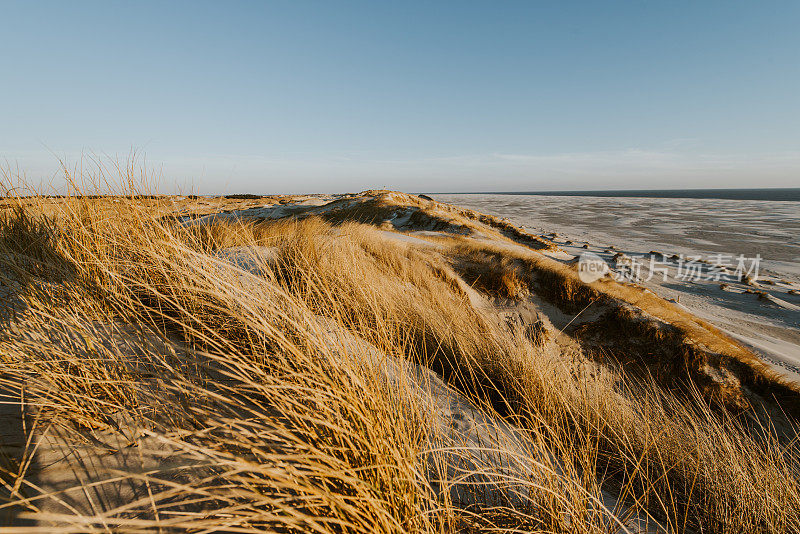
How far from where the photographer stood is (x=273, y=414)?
4.06 ft

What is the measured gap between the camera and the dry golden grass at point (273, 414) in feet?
2.81

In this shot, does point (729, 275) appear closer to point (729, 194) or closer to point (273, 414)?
point (273, 414)

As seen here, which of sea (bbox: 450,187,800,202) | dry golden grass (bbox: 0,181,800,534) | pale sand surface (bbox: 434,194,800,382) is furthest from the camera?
sea (bbox: 450,187,800,202)

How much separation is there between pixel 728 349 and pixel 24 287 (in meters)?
7.43

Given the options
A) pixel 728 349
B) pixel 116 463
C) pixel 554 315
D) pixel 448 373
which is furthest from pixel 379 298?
pixel 728 349

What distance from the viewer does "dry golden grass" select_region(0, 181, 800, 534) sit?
855mm

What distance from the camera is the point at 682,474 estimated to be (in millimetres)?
1821

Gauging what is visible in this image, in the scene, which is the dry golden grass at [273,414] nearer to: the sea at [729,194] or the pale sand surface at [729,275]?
the pale sand surface at [729,275]

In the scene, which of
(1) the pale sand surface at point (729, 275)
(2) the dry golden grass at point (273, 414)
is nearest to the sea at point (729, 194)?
(1) the pale sand surface at point (729, 275)

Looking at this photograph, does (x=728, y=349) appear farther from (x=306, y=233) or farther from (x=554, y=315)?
(x=306, y=233)

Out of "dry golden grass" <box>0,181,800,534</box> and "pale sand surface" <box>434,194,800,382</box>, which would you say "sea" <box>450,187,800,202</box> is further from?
"dry golden grass" <box>0,181,800,534</box>

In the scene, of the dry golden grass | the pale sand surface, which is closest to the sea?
the pale sand surface

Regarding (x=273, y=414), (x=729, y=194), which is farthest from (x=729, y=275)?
(x=729, y=194)

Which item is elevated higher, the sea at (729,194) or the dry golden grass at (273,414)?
the sea at (729,194)
